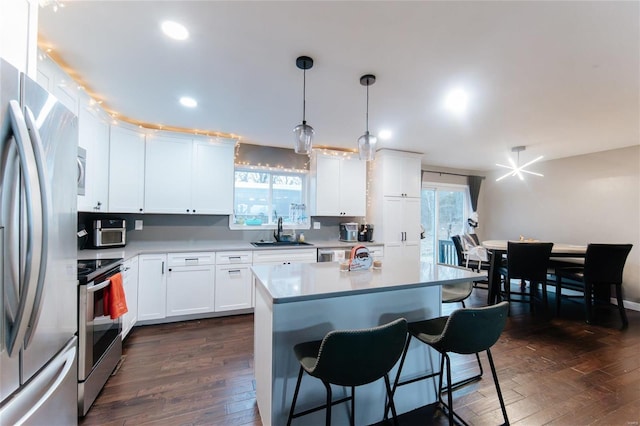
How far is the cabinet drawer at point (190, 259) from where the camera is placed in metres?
3.20

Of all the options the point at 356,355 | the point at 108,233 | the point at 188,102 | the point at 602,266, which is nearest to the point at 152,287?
the point at 108,233

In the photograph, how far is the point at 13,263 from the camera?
87 centimetres

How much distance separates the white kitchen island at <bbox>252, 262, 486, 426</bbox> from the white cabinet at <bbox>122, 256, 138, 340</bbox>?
5.23 ft

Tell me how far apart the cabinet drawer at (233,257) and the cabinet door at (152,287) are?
607mm

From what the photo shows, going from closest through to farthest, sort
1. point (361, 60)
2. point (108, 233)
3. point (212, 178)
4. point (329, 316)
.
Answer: point (329, 316) → point (361, 60) → point (108, 233) → point (212, 178)

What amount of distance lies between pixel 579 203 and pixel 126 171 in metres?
6.87

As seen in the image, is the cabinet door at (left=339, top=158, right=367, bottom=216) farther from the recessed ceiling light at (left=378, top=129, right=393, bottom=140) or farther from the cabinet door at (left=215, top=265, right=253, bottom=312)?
the cabinet door at (left=215, top=265, right=253, bottom=312)

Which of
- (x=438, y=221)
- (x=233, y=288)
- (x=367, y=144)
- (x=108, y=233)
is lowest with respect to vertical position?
(x=233, y=288)

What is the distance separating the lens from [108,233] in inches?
121

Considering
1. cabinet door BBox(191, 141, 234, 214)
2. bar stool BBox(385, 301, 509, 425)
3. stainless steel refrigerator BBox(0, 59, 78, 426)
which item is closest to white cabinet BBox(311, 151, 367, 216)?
cabinet door BBox(191, 141, 234, 214)

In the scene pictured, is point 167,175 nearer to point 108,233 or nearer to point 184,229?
point 184,229

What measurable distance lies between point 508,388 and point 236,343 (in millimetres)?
2427

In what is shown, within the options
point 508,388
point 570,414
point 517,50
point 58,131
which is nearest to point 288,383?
point 58,131

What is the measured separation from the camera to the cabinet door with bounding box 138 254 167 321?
3.06m
